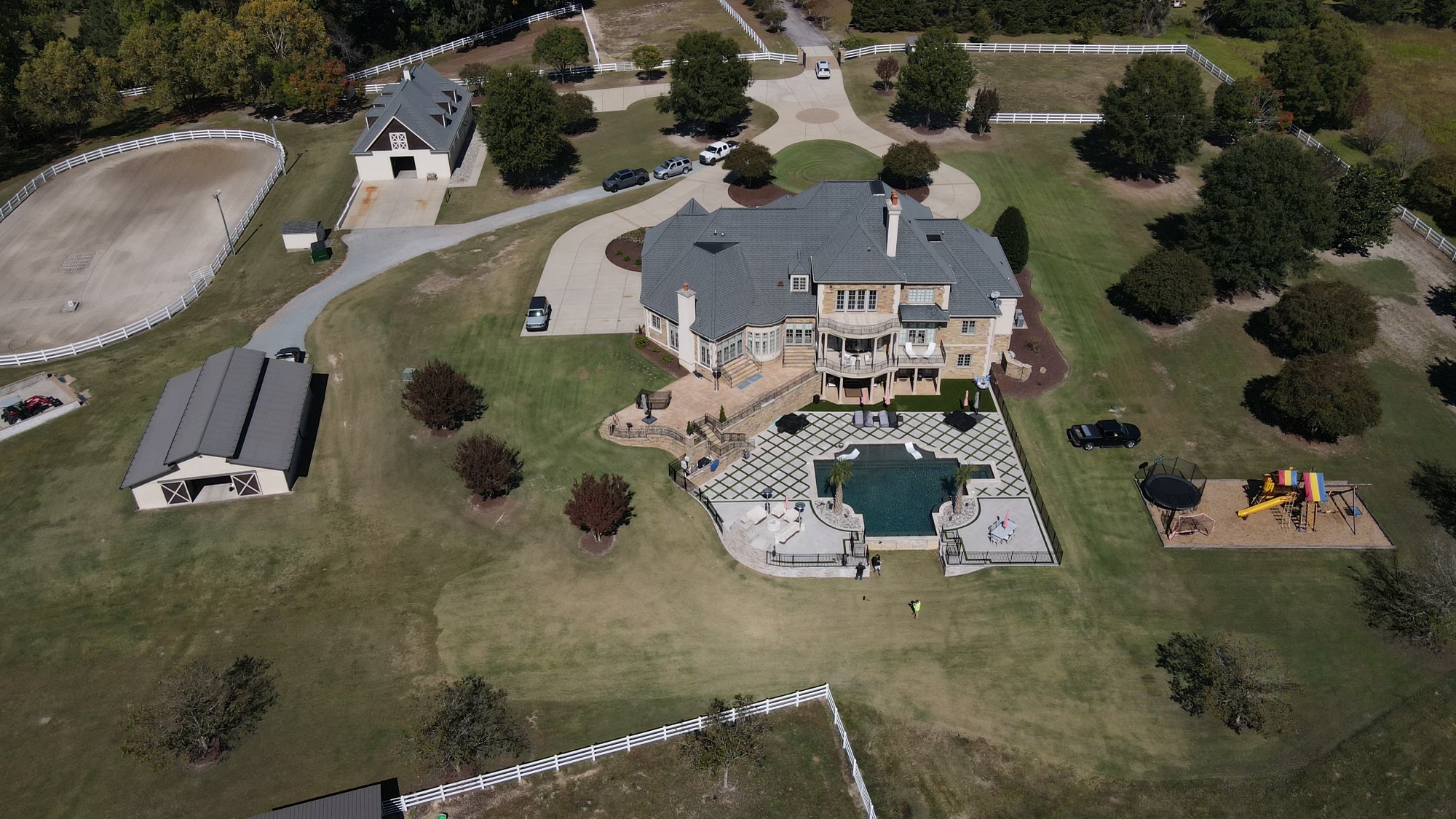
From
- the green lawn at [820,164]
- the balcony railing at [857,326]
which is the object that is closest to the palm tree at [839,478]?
the balcony railing at [857,326]

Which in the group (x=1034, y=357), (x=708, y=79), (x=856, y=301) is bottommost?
(x=1034, y=357)

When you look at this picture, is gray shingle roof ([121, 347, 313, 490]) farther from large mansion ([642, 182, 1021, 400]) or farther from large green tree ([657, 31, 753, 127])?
large green tree ([657, 31, 753, 127])

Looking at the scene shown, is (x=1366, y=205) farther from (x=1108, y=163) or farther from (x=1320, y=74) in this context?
(x=1320, y=74)

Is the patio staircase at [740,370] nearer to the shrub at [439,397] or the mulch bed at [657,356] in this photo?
the mulch bed at [657,356]

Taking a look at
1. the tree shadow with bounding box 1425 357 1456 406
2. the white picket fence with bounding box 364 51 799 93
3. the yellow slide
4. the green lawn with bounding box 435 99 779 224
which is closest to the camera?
the yellow slide

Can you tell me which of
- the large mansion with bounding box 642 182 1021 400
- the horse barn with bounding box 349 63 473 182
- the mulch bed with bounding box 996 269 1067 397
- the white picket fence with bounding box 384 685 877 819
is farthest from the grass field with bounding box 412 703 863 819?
the horse barn with bounding box 349 63 473 182

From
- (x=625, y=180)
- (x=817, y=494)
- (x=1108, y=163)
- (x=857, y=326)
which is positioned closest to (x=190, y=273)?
(x=625, y=180)
